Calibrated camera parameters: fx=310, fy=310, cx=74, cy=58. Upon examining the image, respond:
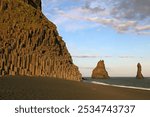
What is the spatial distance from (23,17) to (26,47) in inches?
272

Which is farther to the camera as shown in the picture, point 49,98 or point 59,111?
point 49,98

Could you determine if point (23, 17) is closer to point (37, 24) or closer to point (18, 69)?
point (37, 24)

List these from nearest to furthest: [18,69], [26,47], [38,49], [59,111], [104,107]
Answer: [59,111] → [104,107] → [18,69] → [26,47] → [38,49]

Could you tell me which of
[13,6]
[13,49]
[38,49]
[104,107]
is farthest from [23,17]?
[104,107]

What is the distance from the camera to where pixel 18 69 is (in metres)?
28.7

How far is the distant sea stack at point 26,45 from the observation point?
28.6 metres

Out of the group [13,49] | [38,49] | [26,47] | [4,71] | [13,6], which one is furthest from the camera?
[13,6]

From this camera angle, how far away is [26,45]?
34281 millimetres

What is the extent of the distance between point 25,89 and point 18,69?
601 inches

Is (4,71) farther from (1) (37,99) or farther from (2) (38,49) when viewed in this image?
(1) (37,99)

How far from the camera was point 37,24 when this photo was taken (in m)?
41.1

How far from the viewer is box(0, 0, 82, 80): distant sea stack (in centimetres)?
2863

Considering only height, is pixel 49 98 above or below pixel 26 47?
below

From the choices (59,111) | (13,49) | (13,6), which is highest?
(13,6)
